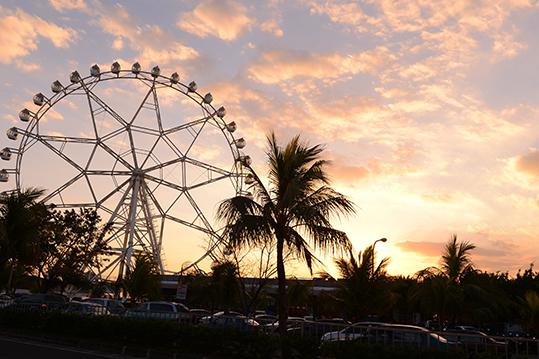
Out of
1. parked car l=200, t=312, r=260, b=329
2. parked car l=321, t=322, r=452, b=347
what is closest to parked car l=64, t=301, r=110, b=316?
parked car l=200, t=312, r=260, b=329

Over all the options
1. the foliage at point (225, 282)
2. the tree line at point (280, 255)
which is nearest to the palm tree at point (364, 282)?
the tree line at point (280, 255)

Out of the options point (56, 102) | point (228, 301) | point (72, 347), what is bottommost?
point (72, 347)

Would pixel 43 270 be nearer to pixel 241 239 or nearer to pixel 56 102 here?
pixel 56 102

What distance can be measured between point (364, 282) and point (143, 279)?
25.2 meters

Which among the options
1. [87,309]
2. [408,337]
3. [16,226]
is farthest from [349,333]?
[16,226]

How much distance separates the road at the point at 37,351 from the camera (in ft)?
53.2

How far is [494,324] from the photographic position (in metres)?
52.5

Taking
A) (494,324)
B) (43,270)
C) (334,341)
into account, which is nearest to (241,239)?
(334,341)

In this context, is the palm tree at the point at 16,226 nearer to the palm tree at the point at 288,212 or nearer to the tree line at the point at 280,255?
the tree line at the point at 280,255

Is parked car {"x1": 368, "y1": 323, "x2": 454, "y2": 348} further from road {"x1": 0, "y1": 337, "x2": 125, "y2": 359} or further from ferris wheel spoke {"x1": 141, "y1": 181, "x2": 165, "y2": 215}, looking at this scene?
ferris wheel spoke {"x1": 141, "y1": 181, "x2": 165, "y2": 215}

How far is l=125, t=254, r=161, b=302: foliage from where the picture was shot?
150ft

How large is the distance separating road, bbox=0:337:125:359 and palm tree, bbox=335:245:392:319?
37.2 feet

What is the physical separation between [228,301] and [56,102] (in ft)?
67.3

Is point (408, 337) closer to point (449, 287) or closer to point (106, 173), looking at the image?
point (449, 287)
